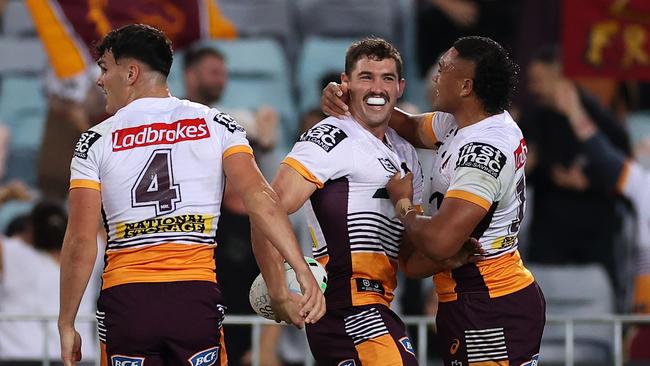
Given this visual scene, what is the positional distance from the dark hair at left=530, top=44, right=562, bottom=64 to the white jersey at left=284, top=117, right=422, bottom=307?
5.41m

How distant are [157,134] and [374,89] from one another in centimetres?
124

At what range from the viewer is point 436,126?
7.02m

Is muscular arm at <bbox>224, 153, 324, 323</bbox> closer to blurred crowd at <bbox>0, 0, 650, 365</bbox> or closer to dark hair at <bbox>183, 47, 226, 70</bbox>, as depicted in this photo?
blurred crowd at <bbox>0, 0, 650, 365</bbox>

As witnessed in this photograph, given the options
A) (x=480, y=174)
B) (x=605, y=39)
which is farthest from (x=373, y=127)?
(x=605, y=39)

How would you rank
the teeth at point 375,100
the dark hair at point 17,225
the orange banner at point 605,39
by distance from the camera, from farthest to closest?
the orange banner at point 605,39 < the dark hair at point 17,225 < the teeth at point 375,100

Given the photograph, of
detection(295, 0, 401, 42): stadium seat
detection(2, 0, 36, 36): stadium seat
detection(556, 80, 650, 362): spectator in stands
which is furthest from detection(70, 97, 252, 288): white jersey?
detection(2, 0, 36, 36): stadium seat

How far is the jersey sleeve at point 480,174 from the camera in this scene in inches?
242

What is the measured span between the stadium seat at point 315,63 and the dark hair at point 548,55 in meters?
1.82

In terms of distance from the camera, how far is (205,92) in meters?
11.3

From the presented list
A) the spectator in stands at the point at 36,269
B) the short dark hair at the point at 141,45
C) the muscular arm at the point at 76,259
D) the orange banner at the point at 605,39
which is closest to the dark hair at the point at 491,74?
the short dark hair at the point at 141,45

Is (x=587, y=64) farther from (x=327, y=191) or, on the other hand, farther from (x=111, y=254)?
(x=111, y=254)

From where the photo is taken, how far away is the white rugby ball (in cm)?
614

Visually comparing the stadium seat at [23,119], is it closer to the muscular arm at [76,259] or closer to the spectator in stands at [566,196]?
the spectator in stands at [566,196]

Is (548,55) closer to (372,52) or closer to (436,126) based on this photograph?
(436,126)
